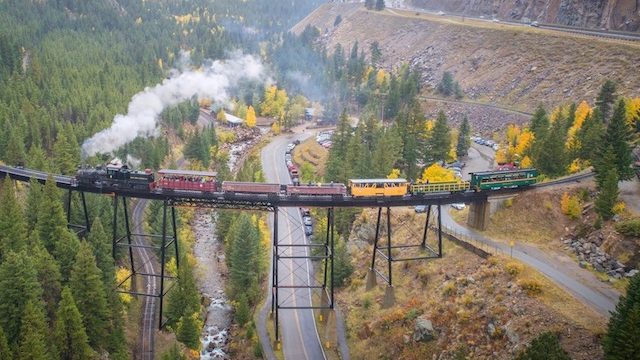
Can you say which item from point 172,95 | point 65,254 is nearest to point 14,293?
point 65,254

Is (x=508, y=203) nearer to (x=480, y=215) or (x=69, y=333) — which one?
(x=480, y=215)

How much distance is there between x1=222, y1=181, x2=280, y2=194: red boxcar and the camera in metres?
60.8

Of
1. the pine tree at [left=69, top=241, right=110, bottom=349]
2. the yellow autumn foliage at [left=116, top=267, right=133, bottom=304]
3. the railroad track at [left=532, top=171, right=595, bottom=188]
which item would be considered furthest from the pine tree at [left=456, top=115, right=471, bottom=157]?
the pine tree at [left=69, top=241, right=110, bottom=349]

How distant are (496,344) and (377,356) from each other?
42.3 ft

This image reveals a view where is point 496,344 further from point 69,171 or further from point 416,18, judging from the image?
point 416,18

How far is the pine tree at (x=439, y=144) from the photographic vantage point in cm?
9131

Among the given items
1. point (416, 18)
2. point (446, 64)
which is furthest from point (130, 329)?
point (416, 18)

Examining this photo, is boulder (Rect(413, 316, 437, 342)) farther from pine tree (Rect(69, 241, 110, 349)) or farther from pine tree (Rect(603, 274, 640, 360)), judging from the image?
pine tree (Rect(69, 241, 110, 349))

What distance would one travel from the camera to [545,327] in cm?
4559

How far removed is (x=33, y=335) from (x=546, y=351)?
3863 cm

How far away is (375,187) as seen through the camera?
61.1 metres

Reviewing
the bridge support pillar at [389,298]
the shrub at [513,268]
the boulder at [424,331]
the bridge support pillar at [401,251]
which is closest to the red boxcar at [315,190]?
the bridge support pillar at [401,251]

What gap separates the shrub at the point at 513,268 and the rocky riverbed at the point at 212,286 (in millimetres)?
31131

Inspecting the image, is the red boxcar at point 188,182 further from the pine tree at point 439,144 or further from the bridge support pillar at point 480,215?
the pine tree at point 439,144
